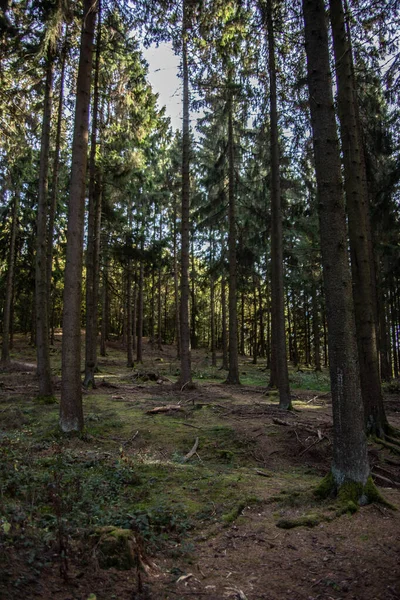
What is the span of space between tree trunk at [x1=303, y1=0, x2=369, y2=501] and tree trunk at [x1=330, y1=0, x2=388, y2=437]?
2.68 m

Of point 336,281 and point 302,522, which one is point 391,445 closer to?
point 302,522

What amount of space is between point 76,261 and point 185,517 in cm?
525

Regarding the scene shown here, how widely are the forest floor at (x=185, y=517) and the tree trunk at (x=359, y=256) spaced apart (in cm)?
85

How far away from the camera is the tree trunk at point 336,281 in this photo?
4574 millimetres

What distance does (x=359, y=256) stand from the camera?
7.40 m

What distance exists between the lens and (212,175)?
17.8 metres

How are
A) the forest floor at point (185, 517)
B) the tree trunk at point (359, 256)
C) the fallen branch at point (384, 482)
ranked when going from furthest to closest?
the tree trunk at point (359, 256) < the fallen branch at point (384, 482) < the forest floor at point (185, 517)

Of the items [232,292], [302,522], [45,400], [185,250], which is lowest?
[302,522]

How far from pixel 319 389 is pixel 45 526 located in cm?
1549

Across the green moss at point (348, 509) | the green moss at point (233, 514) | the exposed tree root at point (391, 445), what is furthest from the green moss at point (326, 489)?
the exposed tree root at point (391, 445)

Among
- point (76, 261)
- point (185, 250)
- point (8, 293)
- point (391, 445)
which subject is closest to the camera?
point (391, 445)

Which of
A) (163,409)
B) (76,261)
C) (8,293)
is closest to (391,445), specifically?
(163,409)

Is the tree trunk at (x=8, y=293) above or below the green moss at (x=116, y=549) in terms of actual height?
above

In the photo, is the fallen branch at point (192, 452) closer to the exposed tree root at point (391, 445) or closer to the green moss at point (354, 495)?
the green moss at point (354, 495)
